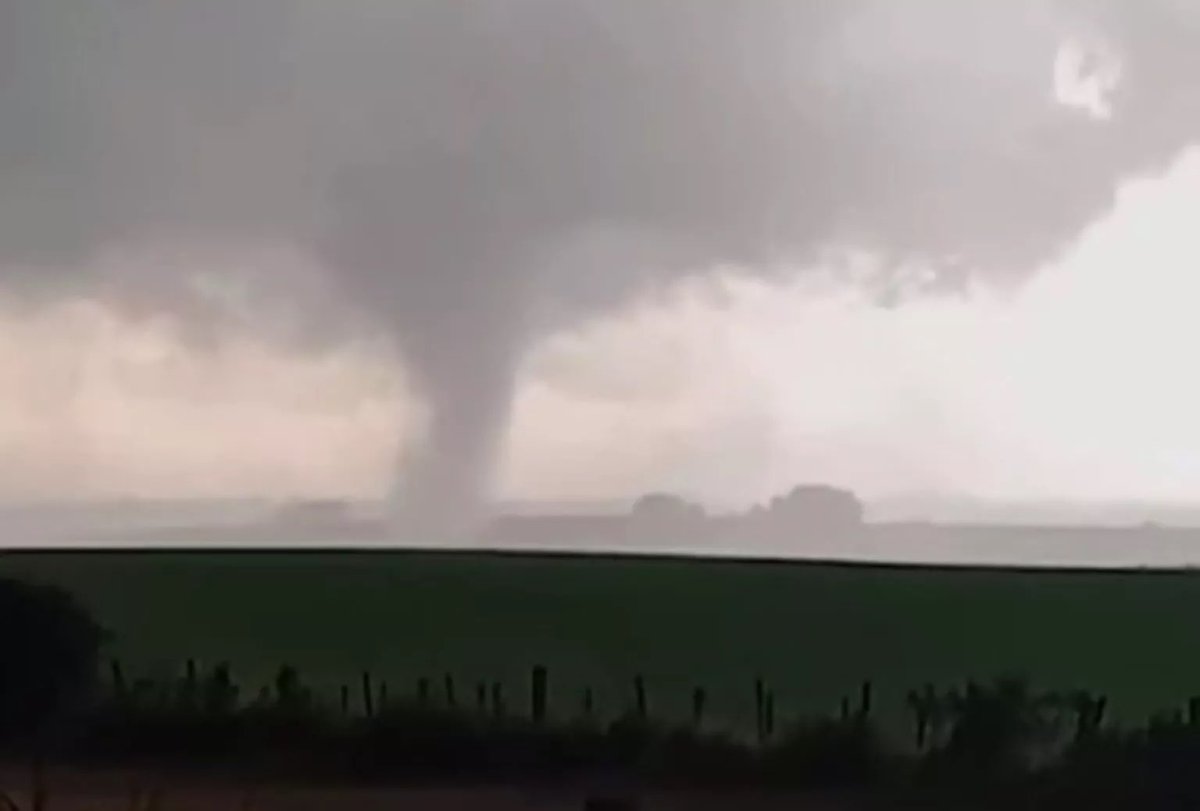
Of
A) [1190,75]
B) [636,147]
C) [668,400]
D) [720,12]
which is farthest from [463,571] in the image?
[1190,75]

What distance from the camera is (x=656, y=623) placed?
3.82 ft

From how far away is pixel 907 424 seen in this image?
1.20 meters

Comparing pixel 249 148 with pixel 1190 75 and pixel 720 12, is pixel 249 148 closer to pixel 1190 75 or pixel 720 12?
pixel 720 12

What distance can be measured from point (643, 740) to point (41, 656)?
385 mm

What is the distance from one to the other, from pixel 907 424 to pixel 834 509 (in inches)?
2.9

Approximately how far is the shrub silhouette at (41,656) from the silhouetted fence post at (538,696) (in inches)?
10.8

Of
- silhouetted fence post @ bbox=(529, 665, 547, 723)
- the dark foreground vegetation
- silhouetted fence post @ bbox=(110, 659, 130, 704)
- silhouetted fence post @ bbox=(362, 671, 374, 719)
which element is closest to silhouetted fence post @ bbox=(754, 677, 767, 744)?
the dark foreground vegetation

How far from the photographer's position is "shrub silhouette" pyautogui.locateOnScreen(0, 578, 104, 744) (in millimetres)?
1180

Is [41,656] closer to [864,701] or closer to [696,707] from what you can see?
[696,707]

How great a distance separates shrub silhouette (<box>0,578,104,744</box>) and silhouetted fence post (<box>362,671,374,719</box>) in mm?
170

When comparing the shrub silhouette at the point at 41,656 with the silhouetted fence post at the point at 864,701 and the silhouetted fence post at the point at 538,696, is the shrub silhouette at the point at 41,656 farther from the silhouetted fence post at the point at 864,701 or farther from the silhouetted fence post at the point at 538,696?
the silhouetted fence post at the point at 864,701

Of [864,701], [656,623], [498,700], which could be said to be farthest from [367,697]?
[864,701]

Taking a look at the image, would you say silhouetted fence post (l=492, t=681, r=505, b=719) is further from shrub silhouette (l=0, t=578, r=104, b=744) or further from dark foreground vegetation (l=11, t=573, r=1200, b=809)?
shrub silhouette (l=0, t=578, r=104, b=744)

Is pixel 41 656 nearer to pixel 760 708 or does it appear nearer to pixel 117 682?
pixel 117 682
